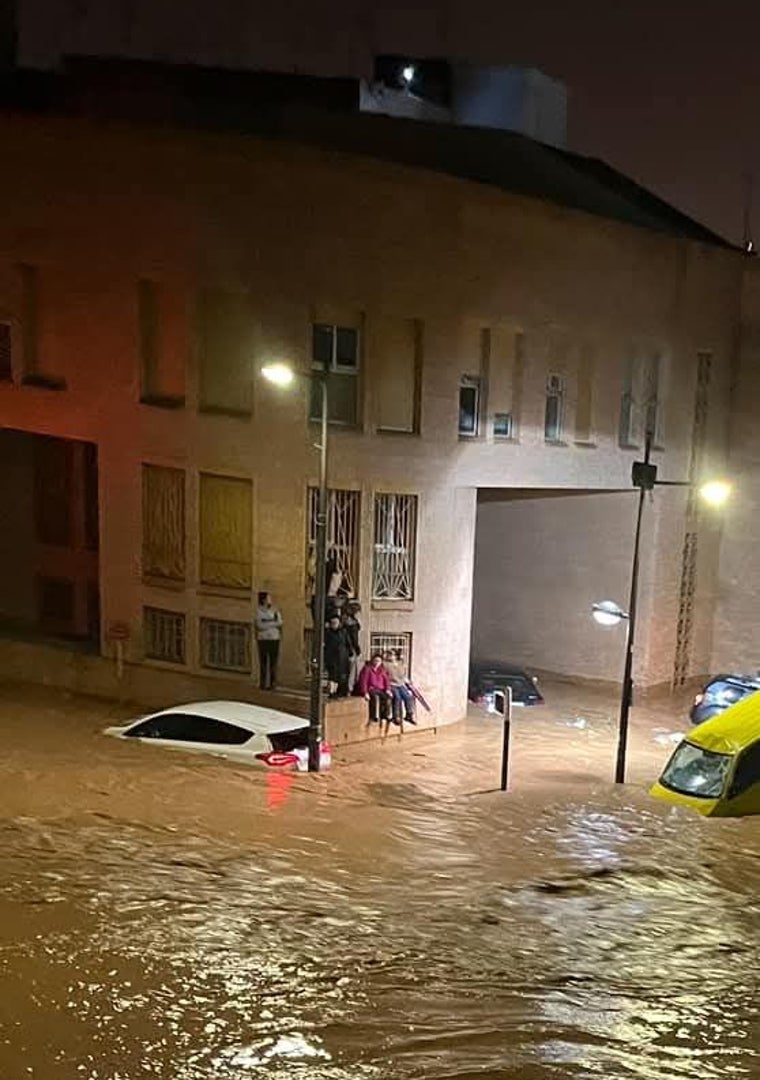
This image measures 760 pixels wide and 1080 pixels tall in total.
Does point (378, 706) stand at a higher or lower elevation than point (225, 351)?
lower

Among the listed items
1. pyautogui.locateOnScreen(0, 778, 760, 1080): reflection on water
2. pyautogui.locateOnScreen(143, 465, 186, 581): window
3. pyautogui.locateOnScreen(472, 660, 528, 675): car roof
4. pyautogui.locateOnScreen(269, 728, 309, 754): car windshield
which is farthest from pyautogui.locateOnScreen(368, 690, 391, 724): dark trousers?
pyautogui.locateOnScreen(0, 778, 760, 1080): reflection on water

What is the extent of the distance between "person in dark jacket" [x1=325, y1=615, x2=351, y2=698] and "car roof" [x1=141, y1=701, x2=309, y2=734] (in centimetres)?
181

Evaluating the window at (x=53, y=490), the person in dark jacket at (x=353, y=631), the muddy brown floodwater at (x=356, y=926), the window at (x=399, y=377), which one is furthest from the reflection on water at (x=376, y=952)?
the window at (x=53, y=490)

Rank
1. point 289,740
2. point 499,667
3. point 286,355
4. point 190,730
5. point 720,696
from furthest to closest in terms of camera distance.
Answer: point 499,667 < point 720,696 < point 286,355 < point 190,730 < point 289,740

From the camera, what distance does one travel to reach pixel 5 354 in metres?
22.7

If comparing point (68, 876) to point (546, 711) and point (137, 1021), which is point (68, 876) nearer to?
point (137, 1021)

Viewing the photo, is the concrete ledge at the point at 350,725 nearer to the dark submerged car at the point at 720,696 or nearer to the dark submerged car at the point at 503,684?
the dark submerged car at the point at 503,684

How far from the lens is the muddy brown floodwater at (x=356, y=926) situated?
7777mm

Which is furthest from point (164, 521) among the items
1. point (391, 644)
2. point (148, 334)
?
point (391, 644)

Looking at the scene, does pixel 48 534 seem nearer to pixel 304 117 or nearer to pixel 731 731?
pixel 304 117

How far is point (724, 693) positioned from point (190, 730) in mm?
12125

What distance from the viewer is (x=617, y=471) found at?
25.6 metres

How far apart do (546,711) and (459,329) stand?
8.82m

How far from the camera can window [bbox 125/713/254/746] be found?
57.9ft
